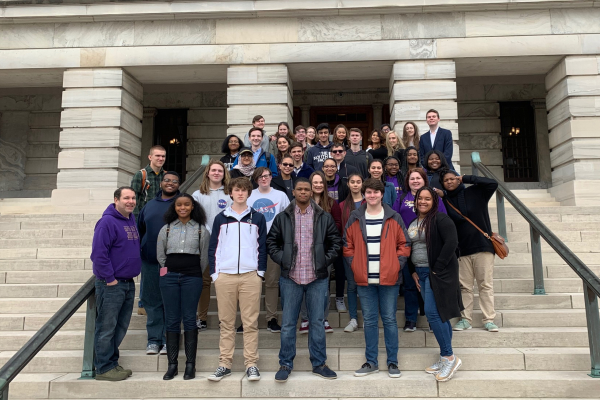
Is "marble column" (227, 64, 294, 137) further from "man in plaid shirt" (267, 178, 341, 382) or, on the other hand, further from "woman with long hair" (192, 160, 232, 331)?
"man in plaid shirt" (267, 178, 341, 382)

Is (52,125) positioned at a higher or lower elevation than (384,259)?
higher

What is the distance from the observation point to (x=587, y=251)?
7402 mm

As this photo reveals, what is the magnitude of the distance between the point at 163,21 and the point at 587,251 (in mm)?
10653

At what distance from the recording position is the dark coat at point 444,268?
455cm

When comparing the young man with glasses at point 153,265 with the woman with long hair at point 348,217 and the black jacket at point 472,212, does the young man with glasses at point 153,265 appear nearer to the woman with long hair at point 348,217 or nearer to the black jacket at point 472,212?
the woman with long hair at point 348,217

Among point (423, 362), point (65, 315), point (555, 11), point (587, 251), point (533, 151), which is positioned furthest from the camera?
point (533, 151)

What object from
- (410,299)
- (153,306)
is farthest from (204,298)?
(410,299)

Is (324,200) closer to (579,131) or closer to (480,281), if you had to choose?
(480,281)

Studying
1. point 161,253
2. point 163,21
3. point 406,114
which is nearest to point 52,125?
point 163,21

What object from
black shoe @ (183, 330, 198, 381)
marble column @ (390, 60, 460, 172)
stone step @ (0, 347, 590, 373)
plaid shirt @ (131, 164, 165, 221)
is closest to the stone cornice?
marble column @ (390, 60, 460, 172)

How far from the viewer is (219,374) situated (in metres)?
4.61

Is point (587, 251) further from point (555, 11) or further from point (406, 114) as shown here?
point (555, 11)

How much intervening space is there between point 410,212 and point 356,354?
1.93m

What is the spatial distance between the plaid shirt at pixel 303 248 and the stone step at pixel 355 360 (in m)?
0.93
